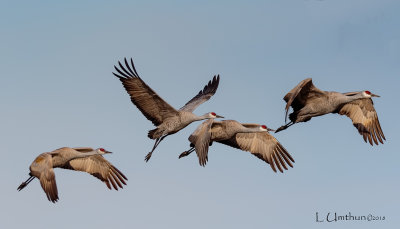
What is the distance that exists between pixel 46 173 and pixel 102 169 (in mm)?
2523

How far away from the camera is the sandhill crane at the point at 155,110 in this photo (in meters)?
20.0

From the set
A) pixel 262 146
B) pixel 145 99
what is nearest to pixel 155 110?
pixel 145 99

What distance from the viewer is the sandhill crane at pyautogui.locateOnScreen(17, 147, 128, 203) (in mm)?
19594

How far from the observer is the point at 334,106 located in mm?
20984

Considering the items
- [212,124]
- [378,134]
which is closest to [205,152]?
[212,124]

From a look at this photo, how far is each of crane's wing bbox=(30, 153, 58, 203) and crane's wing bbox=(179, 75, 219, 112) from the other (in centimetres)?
436

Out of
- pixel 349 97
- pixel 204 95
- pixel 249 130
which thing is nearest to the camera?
pixel 249 130

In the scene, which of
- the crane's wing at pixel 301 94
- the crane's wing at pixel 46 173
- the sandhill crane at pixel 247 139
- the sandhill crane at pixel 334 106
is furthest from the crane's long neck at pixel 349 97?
the crane's wing at pixel 46 173

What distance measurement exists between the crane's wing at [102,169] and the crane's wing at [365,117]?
5641 mm

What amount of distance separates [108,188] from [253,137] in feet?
12.3

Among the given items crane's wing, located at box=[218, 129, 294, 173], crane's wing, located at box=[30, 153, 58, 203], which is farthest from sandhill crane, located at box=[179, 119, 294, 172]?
crane's wing, located at box=[30, 153, 58, 203]

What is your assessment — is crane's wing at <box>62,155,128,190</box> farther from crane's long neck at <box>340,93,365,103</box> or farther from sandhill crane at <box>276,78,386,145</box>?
crane's long neck at <box>340,93,365,103</box>

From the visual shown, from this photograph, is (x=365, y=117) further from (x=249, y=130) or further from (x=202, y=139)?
(x=202, y=139)

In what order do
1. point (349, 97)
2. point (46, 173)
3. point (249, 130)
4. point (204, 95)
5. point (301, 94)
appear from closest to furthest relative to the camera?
1. point (46, 173)
2. point (301, 94)
3. point (249, 130)
4. point (349, 97)
5. point (204, 95)
